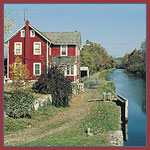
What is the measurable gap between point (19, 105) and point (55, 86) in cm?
689

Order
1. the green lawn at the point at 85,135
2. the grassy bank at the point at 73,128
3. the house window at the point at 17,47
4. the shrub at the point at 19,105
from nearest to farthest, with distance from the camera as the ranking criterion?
the green lawn at the point at 85,135 → the grassy bank at the point at 73,128 → the shrub at the point at 19,105 → the house window at the point at 17,47

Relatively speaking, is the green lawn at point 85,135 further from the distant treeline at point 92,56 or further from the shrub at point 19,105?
the distant treeline at point 92,56

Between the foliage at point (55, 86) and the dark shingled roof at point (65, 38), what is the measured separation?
526 inches

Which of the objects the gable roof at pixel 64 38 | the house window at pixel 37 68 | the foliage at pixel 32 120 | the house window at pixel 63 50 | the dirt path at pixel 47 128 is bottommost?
the dirt path at pixel 47 128

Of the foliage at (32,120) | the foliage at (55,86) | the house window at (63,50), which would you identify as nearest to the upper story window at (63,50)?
the house window at (63,50)

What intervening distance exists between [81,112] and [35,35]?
1605cm

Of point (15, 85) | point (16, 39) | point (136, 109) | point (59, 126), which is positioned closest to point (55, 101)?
point (15, 85)

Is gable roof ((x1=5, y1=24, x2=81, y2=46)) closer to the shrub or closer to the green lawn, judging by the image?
the green lawn

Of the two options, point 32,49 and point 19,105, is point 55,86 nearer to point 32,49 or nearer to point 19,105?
point 19,105

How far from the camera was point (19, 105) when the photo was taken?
15570mm

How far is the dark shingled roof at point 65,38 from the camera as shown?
3594 centimetres

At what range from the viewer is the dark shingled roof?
3594cm

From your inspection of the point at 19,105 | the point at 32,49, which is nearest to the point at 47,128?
the point at 19,105

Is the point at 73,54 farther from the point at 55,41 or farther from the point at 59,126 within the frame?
the point at 59,126
